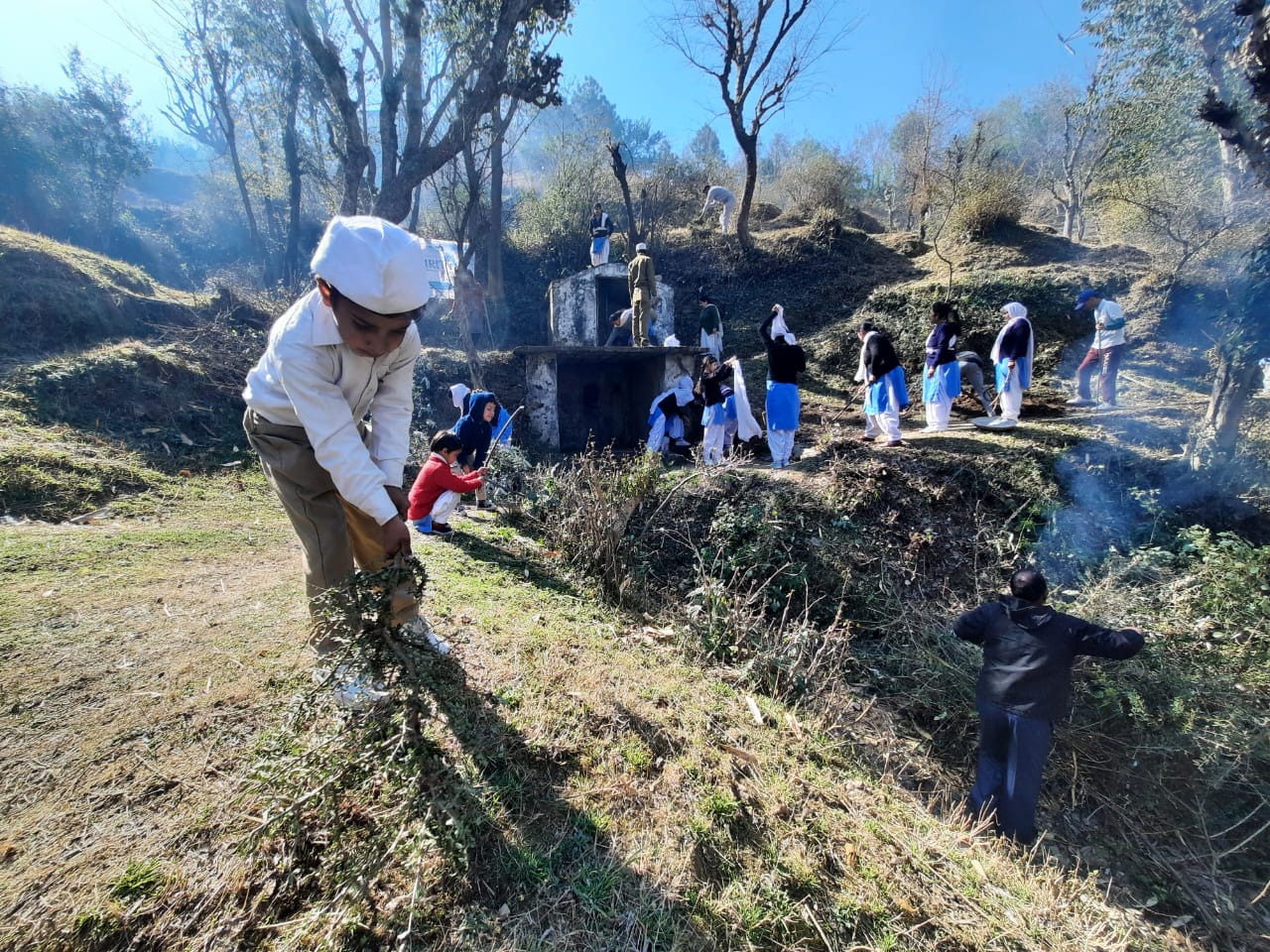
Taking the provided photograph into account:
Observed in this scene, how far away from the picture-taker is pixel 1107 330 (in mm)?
8281

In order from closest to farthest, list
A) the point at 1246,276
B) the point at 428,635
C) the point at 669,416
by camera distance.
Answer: the point at 428,635, the point at 1246,276, the point at 669,416

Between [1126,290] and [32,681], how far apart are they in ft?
48.1

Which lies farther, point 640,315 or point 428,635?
point 640,315

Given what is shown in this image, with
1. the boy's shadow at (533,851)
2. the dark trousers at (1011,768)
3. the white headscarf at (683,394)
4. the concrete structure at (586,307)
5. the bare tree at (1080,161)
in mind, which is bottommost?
the dark trousers at (1011,768)

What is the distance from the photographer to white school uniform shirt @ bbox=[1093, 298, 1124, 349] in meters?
8.22

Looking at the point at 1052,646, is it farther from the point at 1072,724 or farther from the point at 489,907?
the point at 489,907

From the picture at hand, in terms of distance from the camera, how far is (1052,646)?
11.8ft

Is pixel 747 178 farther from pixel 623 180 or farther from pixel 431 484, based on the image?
pixel 431 484

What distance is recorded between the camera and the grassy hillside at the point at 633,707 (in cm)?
192

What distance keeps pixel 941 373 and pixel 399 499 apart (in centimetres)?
799

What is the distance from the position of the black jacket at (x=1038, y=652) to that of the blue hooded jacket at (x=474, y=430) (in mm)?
5235

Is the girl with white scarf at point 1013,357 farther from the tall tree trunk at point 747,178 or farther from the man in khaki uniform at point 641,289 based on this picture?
the tall tree trunk at point 747,178

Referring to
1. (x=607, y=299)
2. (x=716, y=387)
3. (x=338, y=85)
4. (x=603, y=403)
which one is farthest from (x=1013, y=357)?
(x=338, y=85)

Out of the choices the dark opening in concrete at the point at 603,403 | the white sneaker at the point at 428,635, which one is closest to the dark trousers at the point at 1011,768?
the white sneaker at the point at 428,635
